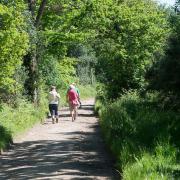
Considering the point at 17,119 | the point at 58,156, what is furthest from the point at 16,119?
the point at 58,156

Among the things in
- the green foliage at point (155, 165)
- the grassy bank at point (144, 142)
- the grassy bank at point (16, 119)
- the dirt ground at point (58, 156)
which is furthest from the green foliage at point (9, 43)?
the green foliage at point (155, 165)

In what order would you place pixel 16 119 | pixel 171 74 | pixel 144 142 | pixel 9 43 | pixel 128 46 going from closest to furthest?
1. pixel 144 142
2. pixel 9 43
3. pixel 171 74
4. pixel 16 119
5. pixel 128 46

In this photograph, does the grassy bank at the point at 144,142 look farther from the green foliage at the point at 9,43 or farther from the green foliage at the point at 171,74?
the green foliage at the point at 9,43

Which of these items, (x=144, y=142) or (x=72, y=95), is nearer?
(x=144, y=142)

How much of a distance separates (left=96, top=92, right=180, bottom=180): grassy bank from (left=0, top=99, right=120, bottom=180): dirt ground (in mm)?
524

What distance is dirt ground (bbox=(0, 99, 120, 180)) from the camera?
11594mm

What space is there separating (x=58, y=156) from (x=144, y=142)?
2.80m

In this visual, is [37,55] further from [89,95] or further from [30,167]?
[89,95]

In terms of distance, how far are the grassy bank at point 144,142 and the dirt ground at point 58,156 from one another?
52 cm

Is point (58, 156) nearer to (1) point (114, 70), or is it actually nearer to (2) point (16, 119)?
(2) point (16, 119)

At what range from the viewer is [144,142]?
12430 millimetres

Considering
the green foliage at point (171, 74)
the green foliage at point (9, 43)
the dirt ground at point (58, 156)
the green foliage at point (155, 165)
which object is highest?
the green foliage at point (9, 43)

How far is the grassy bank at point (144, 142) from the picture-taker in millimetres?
9625

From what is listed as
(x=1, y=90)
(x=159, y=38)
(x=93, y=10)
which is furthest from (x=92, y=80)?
(x=1, y=90)
